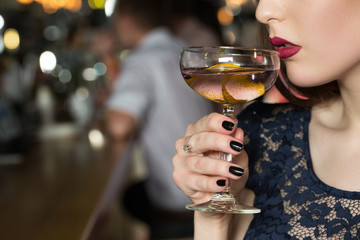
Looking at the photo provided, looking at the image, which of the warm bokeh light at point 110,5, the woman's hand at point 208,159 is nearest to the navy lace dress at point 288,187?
the woman's hand at point 208,159

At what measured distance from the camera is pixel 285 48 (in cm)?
99

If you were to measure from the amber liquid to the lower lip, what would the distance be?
0.18 ft

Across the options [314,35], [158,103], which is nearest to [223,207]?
[314,35]

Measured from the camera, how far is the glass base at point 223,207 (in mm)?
949

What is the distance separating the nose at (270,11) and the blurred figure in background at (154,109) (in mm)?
1863

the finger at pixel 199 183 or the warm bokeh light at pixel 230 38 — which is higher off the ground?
the warm bokeh light at pixel 230 38

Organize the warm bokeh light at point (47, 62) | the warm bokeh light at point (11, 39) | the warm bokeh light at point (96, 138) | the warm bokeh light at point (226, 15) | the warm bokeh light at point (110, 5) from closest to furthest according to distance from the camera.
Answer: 1. the warm bokeh light at point (96, 138)
2. the warm bokeh light at point (110, 5)
3. the warm bokeh light at point (11, 39)
4. the warm bokeh light at point (47, 62)
5. the warm bokeh light at point (226, 15)

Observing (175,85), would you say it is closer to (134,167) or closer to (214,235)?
(214,235)

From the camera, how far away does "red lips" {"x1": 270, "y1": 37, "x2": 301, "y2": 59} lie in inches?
38.5

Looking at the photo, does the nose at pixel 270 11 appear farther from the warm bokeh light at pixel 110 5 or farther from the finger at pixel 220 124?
the warm bokeh light at pixel 110 5

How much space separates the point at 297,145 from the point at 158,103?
189 cm

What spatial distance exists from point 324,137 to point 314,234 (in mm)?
268

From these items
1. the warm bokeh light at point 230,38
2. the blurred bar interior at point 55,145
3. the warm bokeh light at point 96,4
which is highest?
the warm bokeh light at point 96,4

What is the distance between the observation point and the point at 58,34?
28.8 ft
